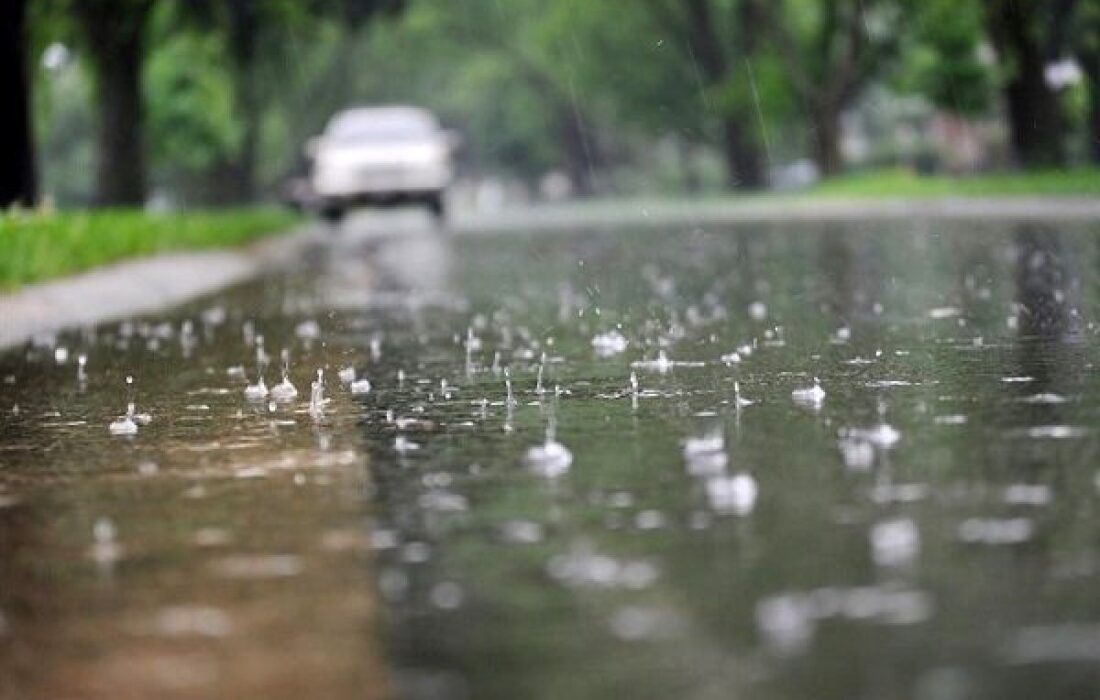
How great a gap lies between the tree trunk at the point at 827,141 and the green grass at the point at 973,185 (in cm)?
162

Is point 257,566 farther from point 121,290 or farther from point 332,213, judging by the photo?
point 332,213

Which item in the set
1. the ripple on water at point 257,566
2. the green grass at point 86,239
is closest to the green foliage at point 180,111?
the green grass at point 86,239

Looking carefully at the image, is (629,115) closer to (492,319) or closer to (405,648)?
(492,319)

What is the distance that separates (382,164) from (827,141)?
18.4 metres

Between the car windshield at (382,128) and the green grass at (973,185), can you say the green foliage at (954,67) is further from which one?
the car windshield at (382,128)

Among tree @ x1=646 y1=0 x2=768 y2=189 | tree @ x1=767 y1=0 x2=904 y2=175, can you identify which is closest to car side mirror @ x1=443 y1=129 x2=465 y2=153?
tree @ x1=767 y1=0 x2=904 y2=175

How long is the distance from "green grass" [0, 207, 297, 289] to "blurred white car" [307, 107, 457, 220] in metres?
9.21

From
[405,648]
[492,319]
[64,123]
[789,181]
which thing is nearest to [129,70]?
[492,319]

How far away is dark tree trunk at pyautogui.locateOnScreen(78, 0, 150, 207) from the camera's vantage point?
37.7 metres

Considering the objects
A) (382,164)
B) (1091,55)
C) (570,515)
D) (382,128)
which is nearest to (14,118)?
(382,164)

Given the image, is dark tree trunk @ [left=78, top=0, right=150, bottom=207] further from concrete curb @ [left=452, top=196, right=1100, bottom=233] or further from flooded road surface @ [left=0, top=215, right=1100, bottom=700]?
flooded road surface @ [left=0, top=215, right=1100, bottom=700]

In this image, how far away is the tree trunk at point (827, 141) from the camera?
60.3 metres

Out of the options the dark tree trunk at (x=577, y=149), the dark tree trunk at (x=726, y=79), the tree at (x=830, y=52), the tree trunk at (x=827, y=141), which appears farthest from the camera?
the dark tree trunk at (x=577, y=149)

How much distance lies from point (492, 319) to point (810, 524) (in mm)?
10904
